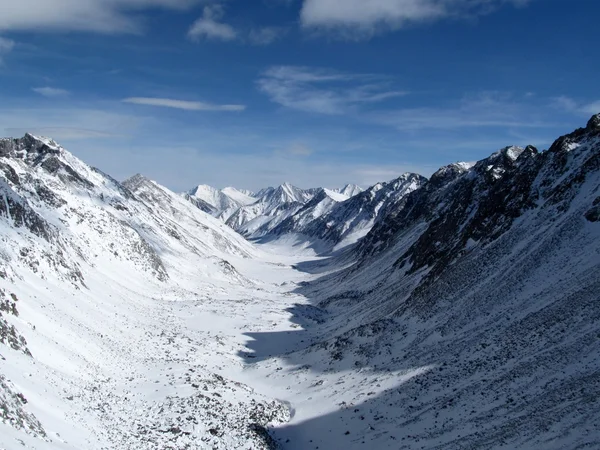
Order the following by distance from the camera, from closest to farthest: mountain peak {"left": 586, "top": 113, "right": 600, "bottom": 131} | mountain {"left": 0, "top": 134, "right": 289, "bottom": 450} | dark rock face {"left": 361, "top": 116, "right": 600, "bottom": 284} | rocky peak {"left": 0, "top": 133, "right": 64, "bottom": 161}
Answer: mountain {"left": 0, "top": 134, "right": 289, "bottom": 450} < dark rock face {"left": 361, "top": 116, "right": 600, "bottom": 284} < mountain peak {"left": 586, "top": 113, "right": 600, "bottom": 131} < rocky peak {"left": 0, "top": 133, "right": 64, "bottom": 161}

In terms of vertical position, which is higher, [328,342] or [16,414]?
[328,342]

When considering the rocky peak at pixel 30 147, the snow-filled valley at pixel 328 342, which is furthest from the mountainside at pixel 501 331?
the rocky peak at pixel 30 147

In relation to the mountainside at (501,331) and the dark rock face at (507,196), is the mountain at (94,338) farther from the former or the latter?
the dark rock face at (507,196)

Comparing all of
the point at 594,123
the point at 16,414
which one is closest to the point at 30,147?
the point at 16,414

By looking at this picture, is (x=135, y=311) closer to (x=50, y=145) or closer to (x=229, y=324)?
(x=229, y=324)

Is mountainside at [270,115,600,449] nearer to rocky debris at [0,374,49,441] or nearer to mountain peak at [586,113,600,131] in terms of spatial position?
mountain peak at [586,113,600,131]

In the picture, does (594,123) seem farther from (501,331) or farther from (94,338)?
(94,338)

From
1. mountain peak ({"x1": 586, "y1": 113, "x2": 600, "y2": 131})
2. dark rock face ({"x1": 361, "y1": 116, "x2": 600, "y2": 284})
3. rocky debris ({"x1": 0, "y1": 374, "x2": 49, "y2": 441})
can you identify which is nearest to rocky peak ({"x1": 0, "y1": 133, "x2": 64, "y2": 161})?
dark rock face ({"x1": 361, "y1": 116, "x2": 600, "y2": 284})
